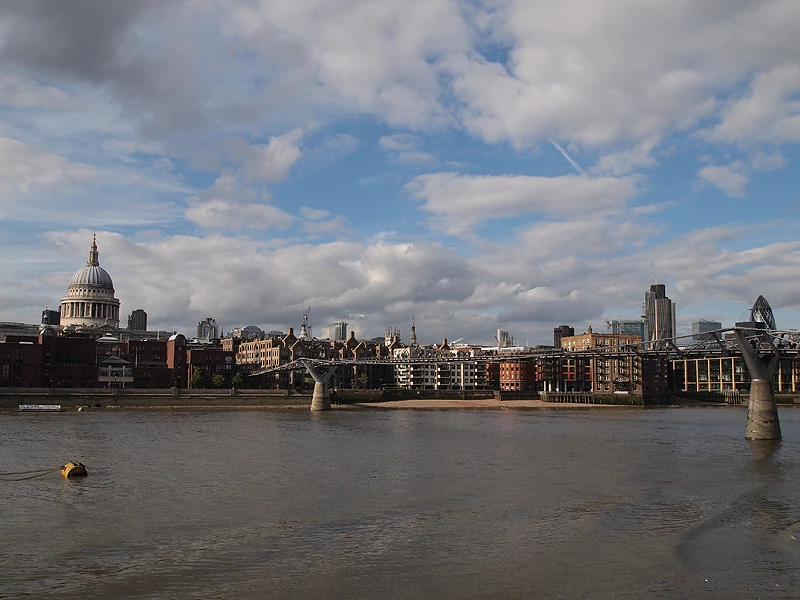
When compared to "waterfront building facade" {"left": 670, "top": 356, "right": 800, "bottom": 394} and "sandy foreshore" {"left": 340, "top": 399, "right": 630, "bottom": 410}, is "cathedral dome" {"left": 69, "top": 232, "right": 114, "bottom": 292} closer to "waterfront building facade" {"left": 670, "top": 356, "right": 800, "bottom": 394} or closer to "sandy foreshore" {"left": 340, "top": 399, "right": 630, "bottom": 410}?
"sandy foreshore" {"left": 340, "top": 399, "right": 630, "bottom": 410}

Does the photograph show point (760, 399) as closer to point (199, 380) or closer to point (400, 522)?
point (400, 522)

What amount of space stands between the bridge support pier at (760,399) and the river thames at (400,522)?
433 cm

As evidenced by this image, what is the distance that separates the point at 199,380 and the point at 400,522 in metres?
108

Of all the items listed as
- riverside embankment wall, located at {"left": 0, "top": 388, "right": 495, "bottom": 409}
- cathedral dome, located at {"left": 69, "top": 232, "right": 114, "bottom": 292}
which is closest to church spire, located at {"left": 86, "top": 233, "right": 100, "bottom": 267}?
cathedral dome, located at {"left": 69, "top": 232, "right": 114, "bottom": 292}

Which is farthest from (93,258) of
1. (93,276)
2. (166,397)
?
(166,397)

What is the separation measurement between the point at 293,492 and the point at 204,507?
14.4 feet

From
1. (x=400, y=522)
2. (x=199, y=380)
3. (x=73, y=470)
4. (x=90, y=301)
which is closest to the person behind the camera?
(x=400, y=522)

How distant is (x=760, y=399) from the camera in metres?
51.3

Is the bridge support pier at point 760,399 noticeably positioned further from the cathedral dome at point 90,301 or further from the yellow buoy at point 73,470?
the cathedral dome at point 90,301

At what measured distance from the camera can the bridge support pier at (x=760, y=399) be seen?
1974 inches

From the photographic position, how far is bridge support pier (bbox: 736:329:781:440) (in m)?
50.1

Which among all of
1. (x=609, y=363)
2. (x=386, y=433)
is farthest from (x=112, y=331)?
(x=386, y=433)

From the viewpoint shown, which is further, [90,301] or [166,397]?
[90,301]

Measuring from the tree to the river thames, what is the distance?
255 ft
